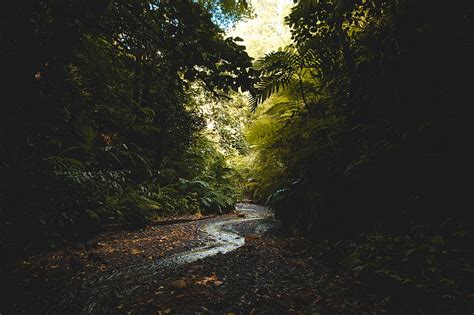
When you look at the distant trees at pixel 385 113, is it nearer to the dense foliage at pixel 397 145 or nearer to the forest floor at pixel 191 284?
the dense foliage at pixel 397 145

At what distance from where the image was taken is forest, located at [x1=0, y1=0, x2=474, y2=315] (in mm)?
1795

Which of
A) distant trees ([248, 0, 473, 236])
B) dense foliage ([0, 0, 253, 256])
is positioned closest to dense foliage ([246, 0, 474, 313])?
distant trees ([248, 0, 473, 236])

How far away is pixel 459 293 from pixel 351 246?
4.16ft

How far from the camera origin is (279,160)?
5469 mm

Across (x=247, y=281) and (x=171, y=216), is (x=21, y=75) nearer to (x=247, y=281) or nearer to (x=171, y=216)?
(x=247, y=281)

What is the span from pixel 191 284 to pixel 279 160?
338 centimetres

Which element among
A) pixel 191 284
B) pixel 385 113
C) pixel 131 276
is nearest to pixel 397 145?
pixel 385 113

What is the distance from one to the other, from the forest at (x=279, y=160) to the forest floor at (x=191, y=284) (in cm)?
2

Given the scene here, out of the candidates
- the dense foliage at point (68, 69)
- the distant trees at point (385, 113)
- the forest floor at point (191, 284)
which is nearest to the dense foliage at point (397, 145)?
the distant trees at point (385, 113)

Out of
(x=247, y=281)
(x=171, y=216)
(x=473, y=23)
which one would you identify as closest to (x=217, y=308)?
(x=247, y=281)

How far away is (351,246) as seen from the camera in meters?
3.10

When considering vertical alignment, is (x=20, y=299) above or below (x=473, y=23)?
below

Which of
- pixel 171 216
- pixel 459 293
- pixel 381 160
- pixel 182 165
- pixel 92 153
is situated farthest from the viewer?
pixel 182 165

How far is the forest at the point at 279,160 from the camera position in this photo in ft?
5.89
